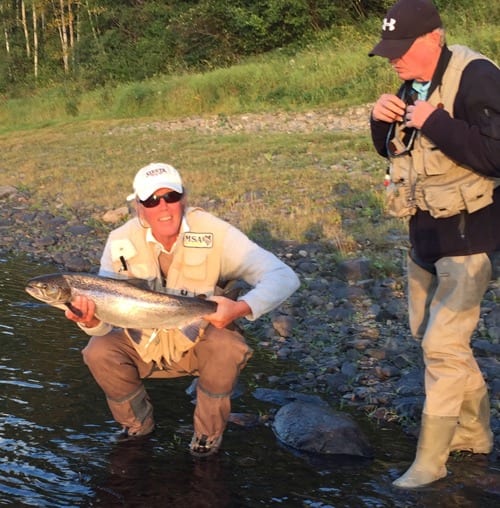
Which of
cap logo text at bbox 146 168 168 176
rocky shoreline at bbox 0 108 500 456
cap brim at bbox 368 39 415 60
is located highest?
cap brim at bbox 368 39 415 60

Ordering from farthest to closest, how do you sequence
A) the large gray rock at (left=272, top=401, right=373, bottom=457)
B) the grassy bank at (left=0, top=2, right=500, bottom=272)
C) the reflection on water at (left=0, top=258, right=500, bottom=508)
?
the grassy bank at (left=0, top=2, right=500, bottom=272), the large gray rock at (left=272, top=401, right=373, bottom=457), the reflection on water at (left=0, top=258, right=500, bottom=508)

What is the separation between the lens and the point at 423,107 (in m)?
3.88

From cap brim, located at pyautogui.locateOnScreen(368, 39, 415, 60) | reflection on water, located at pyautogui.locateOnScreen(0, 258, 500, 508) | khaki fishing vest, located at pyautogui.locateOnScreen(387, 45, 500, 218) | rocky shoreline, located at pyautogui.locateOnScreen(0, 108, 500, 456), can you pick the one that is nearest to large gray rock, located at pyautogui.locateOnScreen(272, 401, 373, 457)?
reflection on water, located at pyautogui.locateOnScreen(0, 258, 500, 508)

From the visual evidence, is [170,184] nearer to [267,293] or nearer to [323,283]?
[267,293]

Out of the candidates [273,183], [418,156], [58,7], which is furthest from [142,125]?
[58,7]

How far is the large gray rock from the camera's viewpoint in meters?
4.74

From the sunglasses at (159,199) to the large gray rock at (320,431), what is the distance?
1486 mm

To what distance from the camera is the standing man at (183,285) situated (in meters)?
4.45

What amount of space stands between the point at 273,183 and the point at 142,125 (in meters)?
10.8

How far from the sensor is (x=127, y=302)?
170 inches

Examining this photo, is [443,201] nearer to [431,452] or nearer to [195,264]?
[431,452]

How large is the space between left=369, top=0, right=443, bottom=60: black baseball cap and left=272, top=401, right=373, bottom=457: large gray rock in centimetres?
207

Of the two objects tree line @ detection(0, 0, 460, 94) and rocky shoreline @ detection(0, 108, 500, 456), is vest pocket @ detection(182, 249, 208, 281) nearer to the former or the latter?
rocky shoreline @ detection(0, 108, 500, 456)

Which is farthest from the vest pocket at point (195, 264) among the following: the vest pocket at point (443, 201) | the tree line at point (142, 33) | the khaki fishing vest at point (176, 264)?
the tree line at point (142, 33)
